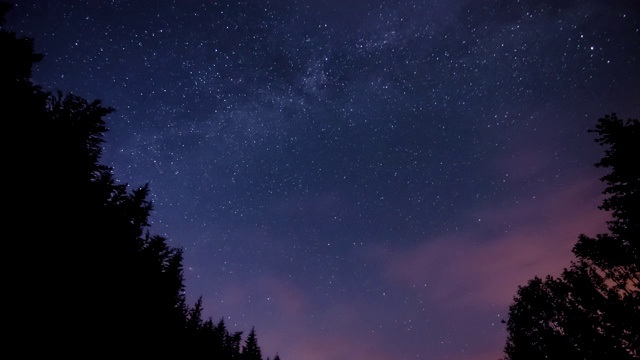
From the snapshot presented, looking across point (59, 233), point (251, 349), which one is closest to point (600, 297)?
point (59, 233)


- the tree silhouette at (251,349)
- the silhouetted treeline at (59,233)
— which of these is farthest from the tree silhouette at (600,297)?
the tree silhouette at (251,349)

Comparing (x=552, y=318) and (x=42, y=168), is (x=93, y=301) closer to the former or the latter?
(x=42, y=168)

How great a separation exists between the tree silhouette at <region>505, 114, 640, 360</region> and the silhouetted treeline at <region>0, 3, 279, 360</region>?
59.6ft

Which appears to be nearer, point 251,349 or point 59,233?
point 59,233

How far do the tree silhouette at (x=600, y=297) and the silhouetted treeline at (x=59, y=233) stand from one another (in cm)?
1817

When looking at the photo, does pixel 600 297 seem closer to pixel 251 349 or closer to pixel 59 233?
pixel 59 233

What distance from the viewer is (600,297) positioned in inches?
681

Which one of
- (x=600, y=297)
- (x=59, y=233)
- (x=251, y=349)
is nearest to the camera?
(x=59, y=233)

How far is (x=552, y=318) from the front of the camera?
73.4 ft

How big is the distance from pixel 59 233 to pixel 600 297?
2557 cm

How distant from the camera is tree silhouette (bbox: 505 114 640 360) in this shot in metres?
11.7

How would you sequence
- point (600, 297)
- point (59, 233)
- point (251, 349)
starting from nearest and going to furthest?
point (59, 233), point (600, 297), point (251, 349)

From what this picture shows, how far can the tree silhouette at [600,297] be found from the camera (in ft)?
38.3

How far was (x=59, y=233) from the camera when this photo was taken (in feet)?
20.2
